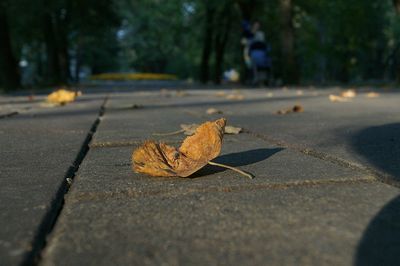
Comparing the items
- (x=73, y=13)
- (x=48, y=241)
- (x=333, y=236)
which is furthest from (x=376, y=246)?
(x=73, y=13)

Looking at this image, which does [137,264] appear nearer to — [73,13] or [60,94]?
[60,94]

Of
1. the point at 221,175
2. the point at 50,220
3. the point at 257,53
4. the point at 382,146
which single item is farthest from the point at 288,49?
the point at 50,220

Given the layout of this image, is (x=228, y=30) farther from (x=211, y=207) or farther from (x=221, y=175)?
(x=211, y=207)

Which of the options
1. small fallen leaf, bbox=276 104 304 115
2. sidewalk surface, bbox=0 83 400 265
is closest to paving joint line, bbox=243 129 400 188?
sidewalk surface, bbox=0 83 400 265

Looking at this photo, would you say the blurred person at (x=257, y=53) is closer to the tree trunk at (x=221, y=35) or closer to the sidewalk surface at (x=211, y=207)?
the tree trunk at (x=221, y=35)

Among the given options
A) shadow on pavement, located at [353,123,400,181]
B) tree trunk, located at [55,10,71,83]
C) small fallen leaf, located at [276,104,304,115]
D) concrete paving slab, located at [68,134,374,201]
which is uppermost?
tree trunk, located at [55,10,71,83]

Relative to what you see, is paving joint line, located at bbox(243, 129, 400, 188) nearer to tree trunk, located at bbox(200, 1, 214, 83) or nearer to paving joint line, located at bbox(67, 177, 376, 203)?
paving joint line, located at bbox(67, 177, 376, 203)

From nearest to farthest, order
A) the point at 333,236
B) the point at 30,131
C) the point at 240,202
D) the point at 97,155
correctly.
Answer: the point at 333,236, the point at 240,202, the point at 97,155, the point at 30,131
